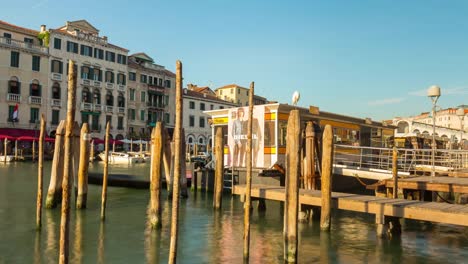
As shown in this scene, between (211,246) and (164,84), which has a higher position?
(164,84)

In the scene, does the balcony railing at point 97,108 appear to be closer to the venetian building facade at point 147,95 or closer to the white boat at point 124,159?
the venetian building facade at point 147,95

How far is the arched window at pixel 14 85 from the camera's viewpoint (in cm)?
4391

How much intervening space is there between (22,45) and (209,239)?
41444 millimetres

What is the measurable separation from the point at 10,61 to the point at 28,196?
3034 cm

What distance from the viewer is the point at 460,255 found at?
10.4 m

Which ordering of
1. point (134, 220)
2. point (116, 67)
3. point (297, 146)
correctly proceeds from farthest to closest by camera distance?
1. point (116, 67)
2. point (134, 220)
3. point (297, 146)

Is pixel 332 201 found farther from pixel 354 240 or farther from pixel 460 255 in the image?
pixel 460 255

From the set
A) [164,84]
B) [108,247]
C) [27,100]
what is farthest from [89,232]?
[164,84]

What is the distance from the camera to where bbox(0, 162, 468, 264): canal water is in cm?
991

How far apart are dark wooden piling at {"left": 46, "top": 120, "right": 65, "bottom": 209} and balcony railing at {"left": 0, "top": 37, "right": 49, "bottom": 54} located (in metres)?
34.8

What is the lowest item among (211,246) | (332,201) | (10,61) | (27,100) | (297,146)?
(211,246)

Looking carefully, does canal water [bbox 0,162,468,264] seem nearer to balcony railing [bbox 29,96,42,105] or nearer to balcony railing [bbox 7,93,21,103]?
balcony railing [bbox 7,93,21,103]

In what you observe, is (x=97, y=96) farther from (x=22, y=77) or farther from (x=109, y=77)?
(x=22, y=77)

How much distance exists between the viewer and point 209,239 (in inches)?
463
